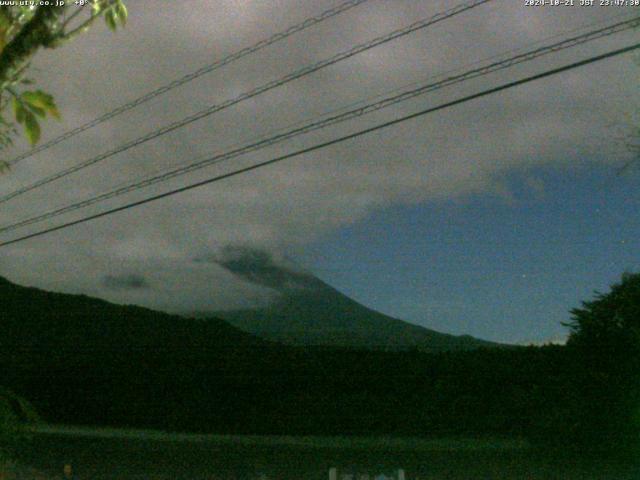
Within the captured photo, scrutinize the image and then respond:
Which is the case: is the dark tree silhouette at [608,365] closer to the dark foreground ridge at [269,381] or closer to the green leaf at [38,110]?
the dark foreground ridge at [269,381]

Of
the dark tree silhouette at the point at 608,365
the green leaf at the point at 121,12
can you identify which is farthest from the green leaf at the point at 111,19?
the dark tree silhouette at the point at 608,365

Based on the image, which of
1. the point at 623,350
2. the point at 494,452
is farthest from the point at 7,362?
the point at 623,350

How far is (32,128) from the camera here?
11.5 ft

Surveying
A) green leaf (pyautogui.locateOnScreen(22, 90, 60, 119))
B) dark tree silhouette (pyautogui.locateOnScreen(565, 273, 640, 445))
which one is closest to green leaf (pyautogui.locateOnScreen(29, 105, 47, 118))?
green leaf (pyautogui.locateOnScreen(22, 90, 60, 119))

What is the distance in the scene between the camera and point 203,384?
18203 mm

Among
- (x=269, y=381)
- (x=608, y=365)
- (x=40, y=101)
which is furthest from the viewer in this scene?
(x=269, y=381)

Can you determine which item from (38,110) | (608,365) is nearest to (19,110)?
(38,110)

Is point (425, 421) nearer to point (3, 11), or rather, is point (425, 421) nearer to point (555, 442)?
point (555, 442)

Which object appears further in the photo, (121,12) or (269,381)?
(269,381)

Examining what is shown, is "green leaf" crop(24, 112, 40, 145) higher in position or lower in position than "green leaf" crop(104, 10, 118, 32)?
lower

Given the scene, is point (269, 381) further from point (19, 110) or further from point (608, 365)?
point (19, 110)

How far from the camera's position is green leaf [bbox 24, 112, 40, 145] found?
3490 millimetres

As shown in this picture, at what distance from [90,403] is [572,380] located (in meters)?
12.0

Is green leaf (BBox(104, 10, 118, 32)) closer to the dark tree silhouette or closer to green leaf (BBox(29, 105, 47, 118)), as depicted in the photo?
green leaf (BBox(29, 105, 47, 118))
